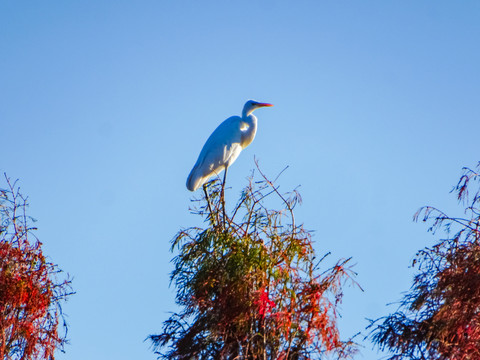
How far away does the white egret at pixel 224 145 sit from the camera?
30.0ft

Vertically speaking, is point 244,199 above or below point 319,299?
above

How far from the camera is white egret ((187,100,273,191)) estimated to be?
9.14m

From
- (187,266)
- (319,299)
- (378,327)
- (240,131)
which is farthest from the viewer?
(240,131)

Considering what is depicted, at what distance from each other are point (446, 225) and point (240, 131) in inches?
A: 172

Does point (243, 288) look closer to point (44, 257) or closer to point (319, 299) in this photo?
point (319, 299)

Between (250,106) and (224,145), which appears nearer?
(224,145)

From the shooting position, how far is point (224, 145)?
31.5ft

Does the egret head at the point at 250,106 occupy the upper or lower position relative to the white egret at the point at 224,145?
upper

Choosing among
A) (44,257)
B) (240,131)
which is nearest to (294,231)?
(44,257)

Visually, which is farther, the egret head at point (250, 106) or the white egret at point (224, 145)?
the egret head at point (250, 106)

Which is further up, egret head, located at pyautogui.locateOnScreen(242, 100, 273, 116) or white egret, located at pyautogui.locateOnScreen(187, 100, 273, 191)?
egret head, located at pyautogui.locateOnScreen(242, 100, 273, 116)

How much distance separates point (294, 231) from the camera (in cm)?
616

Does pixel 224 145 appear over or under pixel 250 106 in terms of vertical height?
under

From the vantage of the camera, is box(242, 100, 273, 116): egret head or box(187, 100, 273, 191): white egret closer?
box(187, 100, 273, 191): white egret
